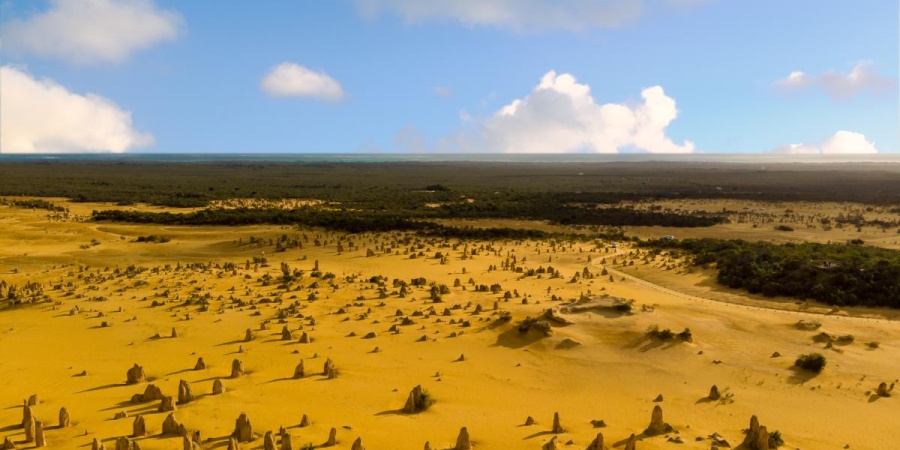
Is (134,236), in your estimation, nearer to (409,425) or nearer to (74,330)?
(74,330)

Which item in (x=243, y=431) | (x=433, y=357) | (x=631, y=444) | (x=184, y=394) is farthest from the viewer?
(x=433, y=357)

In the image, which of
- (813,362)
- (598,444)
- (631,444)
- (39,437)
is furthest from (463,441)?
(813,362)

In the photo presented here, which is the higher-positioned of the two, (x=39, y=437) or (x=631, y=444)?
(x=39, y=437)

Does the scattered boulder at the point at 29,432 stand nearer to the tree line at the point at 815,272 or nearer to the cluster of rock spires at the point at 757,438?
the cluster of rock spires at the point at 757,438

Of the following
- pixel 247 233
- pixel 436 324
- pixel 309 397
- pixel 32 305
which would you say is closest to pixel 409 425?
pixel 309 397

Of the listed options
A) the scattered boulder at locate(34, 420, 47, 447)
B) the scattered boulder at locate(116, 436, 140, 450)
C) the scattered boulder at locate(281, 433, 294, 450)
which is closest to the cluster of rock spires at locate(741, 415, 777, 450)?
the scattered boulder at locate(281, 433, 294, 450)

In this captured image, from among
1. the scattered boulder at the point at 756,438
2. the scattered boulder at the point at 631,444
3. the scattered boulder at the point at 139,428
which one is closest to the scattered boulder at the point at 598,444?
the scattered boulder at the point at 631,444

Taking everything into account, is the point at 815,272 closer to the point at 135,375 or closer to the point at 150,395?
the point at 150,395
